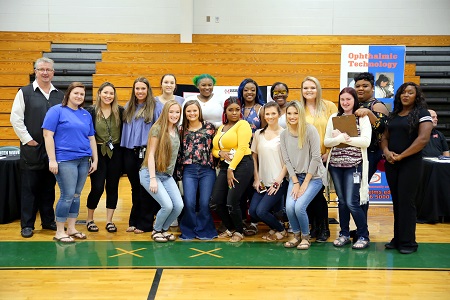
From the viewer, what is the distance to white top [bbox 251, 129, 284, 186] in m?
4.28

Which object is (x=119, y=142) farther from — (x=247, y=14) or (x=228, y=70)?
(x=247, y=14)

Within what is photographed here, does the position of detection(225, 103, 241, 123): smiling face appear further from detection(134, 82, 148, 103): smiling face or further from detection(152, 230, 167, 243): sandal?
detection(152, 230, 167, 243): sandal

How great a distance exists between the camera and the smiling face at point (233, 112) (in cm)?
428

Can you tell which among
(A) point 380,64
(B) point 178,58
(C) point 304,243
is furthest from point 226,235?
(B) point 178,58

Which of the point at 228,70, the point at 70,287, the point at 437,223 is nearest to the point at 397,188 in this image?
the point at 437,223

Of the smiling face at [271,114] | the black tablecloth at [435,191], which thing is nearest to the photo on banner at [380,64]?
the black tablecloth at [435,191]

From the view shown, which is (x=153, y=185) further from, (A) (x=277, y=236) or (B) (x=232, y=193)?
(A) (x=277, y=236)

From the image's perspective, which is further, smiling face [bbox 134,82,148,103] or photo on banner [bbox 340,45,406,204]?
photo on banner [bbox 340,45,406,204]

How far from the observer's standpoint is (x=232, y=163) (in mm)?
4270

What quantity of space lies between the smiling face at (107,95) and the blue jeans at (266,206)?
62.6 inches

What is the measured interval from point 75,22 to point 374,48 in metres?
6.63

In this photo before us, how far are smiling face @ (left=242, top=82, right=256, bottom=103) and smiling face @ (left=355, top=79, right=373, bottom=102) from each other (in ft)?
3.11

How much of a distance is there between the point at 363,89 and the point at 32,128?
2.99m

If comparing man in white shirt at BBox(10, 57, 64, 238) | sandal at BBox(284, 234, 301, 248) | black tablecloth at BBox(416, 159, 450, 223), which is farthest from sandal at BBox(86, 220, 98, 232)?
black tablecloth at BBox(416, 159, 450, 223)
